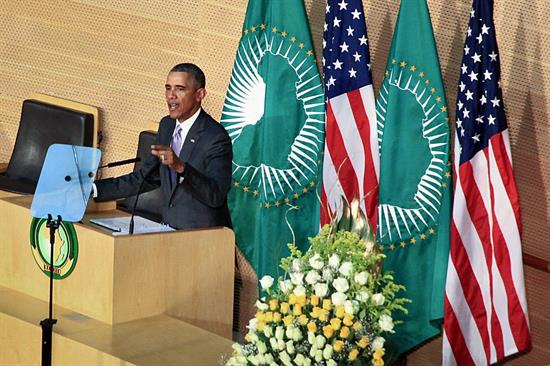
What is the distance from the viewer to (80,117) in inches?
325

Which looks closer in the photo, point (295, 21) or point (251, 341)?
point (251, 341)

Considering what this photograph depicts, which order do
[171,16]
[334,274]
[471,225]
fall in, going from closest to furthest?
[334,274], [471,225], [171,16]

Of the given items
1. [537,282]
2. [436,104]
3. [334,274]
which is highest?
[436,104]

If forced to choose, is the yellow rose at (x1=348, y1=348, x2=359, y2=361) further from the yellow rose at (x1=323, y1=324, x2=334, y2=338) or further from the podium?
the podium

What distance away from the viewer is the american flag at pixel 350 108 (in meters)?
6.88

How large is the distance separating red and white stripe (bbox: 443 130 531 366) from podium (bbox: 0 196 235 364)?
1.49 metres

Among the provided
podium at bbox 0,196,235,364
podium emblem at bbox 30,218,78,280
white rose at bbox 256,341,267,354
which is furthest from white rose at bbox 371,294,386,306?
podium emblem at bbox 30,218,78,280

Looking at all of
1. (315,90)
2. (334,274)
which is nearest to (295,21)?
(315,90)

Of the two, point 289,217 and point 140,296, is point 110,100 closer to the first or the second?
point 289,217

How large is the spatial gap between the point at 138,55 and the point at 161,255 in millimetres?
3223

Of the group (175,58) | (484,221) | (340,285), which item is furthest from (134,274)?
(175,58)

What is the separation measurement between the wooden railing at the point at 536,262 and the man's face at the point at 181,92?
81.8 inches

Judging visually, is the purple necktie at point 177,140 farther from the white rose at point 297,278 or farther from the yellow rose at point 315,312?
the yellow rose at point 315,312

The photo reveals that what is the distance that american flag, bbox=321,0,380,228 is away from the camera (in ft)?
22.6
